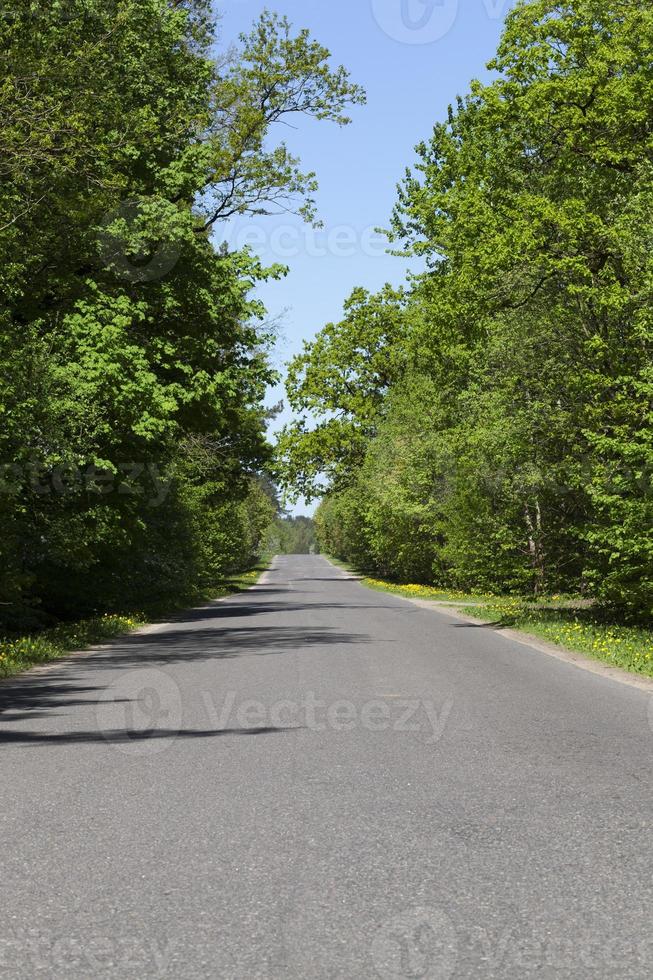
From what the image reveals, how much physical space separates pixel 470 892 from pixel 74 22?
19013mm

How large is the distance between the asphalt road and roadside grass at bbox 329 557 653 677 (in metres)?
3.92

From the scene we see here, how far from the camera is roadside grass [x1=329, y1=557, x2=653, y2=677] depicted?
1714cm

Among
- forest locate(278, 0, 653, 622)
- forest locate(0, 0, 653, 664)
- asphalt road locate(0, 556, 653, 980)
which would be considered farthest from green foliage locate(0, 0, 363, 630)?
asphalt road locate(0, 556, 653, 980)

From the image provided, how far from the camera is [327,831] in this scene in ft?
20.8

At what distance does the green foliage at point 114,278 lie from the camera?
63.1ft

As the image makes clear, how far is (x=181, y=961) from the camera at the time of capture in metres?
4.32

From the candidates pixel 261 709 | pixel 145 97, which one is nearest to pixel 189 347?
pixel 145 97

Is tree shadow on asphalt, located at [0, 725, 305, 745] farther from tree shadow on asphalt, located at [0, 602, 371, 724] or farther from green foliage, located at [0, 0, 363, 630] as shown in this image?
green foliage, located at [0, 0, 363, 630]

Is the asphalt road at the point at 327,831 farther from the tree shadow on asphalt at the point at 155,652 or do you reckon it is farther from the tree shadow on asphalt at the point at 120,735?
the tree shadow on asphalt at the point at 155,652

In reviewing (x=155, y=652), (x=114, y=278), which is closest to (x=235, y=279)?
(x=114, y=278)

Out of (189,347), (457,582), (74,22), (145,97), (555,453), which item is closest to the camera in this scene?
(74,22)

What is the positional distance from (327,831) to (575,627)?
16998 millimetres

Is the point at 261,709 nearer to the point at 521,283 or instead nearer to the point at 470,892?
the point at 470,892

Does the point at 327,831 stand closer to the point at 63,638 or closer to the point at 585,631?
the point at 63,638
